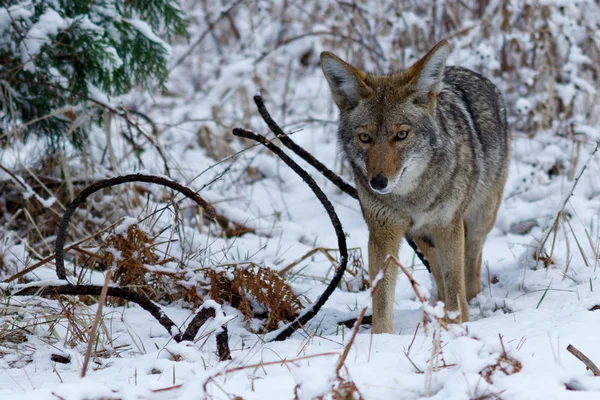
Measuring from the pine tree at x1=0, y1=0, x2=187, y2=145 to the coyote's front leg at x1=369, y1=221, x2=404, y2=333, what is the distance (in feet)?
7.98

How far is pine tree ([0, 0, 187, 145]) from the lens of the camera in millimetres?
5328

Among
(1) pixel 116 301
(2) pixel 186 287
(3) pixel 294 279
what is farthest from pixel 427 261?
(1) pixel 116 301

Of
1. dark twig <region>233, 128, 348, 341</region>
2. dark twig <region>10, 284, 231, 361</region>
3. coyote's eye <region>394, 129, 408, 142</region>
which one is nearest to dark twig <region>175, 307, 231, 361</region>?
dark twig <region>10, 284, 231, 361</region>

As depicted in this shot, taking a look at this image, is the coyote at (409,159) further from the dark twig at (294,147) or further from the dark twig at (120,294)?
the dark twig at (120,294)

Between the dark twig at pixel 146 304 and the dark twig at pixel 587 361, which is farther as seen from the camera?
the dark twig at pixel 146 304

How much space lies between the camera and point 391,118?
4348 mm

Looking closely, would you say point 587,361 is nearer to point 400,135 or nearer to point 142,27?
point 400,135

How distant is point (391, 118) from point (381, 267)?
→ 3.29ft

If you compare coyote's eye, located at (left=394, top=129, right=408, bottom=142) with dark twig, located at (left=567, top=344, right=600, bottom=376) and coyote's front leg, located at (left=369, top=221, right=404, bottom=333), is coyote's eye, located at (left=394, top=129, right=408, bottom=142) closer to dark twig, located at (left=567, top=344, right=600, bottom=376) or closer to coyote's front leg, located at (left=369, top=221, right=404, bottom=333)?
coyote's front leg, located at (left=369, top=221, right=404, bottom=333)

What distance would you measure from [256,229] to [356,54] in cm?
410

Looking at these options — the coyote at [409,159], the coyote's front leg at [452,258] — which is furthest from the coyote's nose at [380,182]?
the coyote's front leg at [452,258]

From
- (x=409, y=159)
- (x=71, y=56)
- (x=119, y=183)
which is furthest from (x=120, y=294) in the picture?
(x=71, y=56)

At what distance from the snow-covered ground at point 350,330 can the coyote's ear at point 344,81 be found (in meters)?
0.90

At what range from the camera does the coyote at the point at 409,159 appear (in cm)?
434
